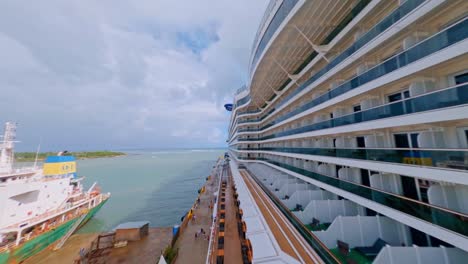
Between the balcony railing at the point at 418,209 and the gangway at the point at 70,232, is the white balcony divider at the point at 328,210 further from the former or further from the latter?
the gangway at the point at 70,232

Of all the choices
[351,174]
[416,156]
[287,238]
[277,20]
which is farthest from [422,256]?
[277,20]

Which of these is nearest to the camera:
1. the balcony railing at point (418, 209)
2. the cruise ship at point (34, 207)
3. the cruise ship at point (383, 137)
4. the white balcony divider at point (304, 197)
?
the balcony railing at point (418, 209)

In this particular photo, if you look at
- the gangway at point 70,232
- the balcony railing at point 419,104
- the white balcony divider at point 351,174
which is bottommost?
the gangway at point 70,232

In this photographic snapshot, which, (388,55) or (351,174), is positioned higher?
(388,55)

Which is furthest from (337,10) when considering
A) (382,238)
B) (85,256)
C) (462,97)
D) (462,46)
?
(85,256)

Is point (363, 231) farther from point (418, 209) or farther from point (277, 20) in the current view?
point (277, 20)

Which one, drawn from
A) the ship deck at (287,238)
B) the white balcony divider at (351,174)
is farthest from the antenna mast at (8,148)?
the white balcony divider at (351,174)

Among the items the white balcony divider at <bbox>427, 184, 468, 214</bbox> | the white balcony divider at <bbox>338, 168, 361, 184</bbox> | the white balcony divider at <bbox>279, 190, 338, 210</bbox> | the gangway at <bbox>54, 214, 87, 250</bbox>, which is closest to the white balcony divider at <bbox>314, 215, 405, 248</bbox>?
the white balcony divider at <bbox>338, 168, 361, 184</bbox>
